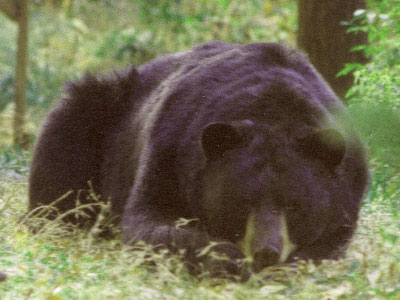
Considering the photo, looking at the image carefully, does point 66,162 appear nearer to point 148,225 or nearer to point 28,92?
point 148,225

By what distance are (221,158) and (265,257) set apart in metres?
0.57

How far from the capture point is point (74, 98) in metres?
5.84

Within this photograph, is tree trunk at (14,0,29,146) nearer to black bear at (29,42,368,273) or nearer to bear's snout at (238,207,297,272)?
black bear at (29,42,368,273)

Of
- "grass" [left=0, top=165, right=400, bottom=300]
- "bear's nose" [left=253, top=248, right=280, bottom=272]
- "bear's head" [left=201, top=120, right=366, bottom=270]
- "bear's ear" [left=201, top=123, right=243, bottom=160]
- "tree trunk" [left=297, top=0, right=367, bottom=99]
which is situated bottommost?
"grass" [left=0, top=165, right=400, bottom=300]

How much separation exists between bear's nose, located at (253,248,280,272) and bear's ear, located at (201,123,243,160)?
0.56 m

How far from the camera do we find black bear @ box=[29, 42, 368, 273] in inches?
153

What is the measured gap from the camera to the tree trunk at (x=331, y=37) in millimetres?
7695

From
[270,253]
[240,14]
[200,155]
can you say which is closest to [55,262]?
[200,155]

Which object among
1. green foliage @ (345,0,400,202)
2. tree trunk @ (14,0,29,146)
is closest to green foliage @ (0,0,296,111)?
tree trunk @ (14,0,29,146)

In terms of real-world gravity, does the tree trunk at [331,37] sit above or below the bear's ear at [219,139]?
above

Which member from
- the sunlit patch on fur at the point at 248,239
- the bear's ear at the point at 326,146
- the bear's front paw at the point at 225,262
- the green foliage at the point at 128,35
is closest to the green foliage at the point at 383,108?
the bear's ear at the point at 326,146

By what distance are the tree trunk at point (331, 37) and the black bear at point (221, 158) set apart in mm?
2583

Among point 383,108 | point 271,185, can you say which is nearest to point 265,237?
point 271,185

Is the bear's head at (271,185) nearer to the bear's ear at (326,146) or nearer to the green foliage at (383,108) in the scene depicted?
the bear's ear at (326,146)
